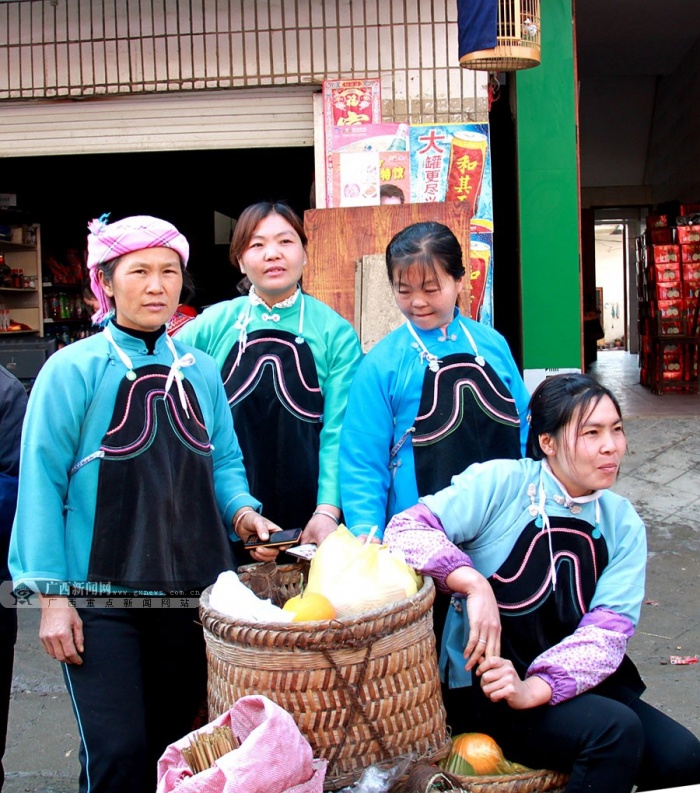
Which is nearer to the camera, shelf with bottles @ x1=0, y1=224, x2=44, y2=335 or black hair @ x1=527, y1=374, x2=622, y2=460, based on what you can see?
black hair @ x1=527, y1=374, x2=622, y2=460

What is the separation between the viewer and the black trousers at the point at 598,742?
2.02 meters

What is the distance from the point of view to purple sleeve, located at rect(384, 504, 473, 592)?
2084mm

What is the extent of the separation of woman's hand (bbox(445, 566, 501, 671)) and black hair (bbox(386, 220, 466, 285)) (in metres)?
0.94

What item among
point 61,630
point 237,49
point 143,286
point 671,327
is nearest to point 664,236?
point 671,327

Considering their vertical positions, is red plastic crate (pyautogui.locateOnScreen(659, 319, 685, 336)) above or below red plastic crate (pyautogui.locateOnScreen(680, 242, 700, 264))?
below

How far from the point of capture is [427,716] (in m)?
1.94

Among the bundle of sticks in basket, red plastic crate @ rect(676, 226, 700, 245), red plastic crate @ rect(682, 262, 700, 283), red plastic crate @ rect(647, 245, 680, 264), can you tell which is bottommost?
the bundle of sticks in basket

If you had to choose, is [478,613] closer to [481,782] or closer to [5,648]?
[481,782]

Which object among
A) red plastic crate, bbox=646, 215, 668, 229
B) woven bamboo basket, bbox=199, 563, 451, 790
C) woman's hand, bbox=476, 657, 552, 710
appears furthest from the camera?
red plastic crate, bbox=646, 215, 668, 229

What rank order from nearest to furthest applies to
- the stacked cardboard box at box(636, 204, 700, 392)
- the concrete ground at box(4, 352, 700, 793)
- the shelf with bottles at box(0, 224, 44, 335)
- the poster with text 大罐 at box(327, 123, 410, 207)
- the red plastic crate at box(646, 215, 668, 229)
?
the concrete ground at box(4, 352, 700, 793)
the poster with text 大罐 at box(327, 123, 410, 207)
the shelf with bottles at box(0, 224, 44, 335)
the stacked cardboard box at box(636, 204, 700, 392)
the red plastic crate at box(646, 215, 668, 229)

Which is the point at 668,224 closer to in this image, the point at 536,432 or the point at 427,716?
the point at 536,432

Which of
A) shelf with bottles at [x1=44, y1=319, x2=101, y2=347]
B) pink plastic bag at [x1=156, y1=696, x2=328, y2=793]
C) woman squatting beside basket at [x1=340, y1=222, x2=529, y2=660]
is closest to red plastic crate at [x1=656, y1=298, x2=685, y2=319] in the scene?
shelf with bottles at [x1=44, y1=319, x2=101, y2=347]

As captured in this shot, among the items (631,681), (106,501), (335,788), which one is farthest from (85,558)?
(631,681)

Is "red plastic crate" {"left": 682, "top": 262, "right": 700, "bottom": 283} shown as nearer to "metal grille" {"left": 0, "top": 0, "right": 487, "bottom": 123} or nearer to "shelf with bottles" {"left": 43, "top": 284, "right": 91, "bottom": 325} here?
"metal grille" {"left": 0, "top": 0, "right": 487, "bottom": 123}
